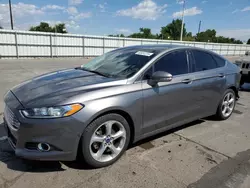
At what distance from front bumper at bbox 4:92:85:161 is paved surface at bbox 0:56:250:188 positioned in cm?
31

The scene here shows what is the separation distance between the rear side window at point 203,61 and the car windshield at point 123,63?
0.95 metres

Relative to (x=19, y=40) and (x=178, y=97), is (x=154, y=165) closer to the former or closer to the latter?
(x=178, y=97)

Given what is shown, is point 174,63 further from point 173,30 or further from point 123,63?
point 173,30

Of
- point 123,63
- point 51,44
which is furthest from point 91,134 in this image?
point 51,44

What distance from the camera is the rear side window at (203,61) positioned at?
372 cm

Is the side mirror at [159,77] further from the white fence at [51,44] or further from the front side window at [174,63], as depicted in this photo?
the white fence at [51,44]

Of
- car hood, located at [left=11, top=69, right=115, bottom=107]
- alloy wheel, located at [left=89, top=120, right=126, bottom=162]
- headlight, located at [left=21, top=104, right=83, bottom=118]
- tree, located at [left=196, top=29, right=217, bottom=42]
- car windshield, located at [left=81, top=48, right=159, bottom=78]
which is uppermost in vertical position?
tree, located at [left=196, top=29, right=217, bottom=42]

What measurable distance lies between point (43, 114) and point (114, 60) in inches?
66.0

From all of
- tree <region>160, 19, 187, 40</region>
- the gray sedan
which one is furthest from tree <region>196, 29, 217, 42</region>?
the gray sedan

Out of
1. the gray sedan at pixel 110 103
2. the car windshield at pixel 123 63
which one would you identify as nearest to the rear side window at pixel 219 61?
the gray sedan at pixel 110 103

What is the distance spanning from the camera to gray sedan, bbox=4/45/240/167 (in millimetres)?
2254

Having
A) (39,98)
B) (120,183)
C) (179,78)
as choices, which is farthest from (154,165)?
(39,98)

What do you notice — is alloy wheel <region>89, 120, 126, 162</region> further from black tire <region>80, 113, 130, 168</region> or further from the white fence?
the white fence

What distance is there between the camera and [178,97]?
3266mm
